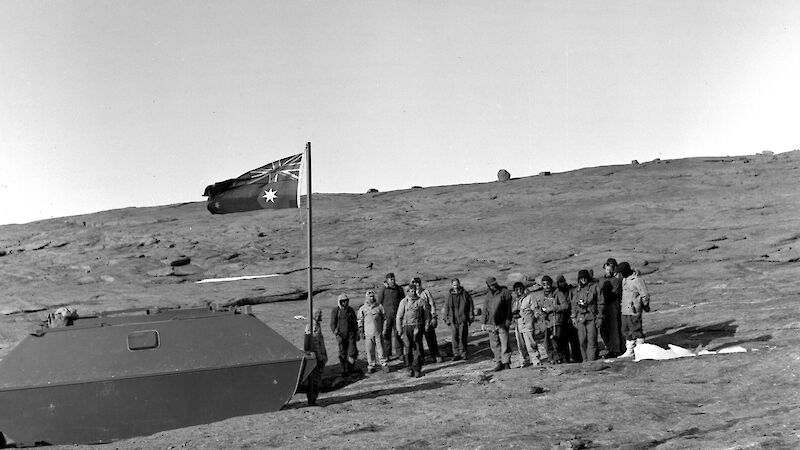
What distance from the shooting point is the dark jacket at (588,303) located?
1728 centimetres

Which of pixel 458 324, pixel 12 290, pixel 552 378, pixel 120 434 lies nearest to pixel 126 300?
pixel 12 290

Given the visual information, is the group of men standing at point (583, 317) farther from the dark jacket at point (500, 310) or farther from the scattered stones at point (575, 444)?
the scattered stones at point (575, 444)

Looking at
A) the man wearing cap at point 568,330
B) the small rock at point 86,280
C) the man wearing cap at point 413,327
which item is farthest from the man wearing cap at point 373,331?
the small rock at point 86,280

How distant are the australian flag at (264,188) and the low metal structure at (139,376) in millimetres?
2085

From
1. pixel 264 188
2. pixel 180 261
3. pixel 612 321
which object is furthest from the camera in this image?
pixel 180 261

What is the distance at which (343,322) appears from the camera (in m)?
19.5

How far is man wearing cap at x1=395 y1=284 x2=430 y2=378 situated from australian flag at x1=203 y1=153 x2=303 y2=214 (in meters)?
3.77

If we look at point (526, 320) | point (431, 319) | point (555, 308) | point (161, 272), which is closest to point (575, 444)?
point (555, 308)

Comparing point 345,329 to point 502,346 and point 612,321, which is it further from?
point 612,321

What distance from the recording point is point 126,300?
2809 centimetres

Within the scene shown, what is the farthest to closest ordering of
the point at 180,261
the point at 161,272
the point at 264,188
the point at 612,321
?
the point at 180,261 → the point at 161,272 → the point at 612,321 → the point at 264,188

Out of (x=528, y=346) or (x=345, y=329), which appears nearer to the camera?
(x=528, y=346)

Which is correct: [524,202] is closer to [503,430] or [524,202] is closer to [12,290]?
[12,290]

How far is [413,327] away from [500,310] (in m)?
1.72
